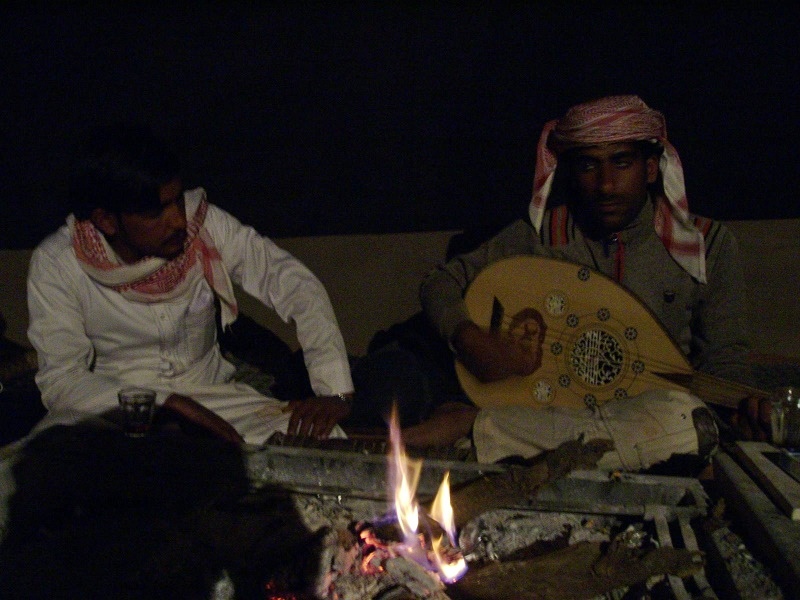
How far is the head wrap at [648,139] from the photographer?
3.76m

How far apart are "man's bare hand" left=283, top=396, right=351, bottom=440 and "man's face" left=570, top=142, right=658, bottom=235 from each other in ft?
4.49

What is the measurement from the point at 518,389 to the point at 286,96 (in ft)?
8.32

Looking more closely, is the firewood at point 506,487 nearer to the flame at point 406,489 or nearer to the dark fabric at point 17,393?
the flame at point 406,489

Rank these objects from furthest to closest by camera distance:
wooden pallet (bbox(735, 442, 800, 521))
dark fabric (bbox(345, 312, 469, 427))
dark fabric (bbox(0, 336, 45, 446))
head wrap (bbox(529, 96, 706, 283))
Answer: dark fabric (bbox(0, 336, 45, 446)) → dark fabric (bbox(345, 312, 469, 427)) → head wrap (bbox(529, 96, 706, 283)) → wooden pallet (bbox(735, 442, 800, 521))

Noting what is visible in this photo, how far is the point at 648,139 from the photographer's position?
12.5ft

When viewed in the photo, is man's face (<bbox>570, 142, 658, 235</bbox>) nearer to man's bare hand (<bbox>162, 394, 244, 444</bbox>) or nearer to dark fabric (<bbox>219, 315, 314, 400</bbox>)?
man's bare hand (<bbox>162, 394, 244, 444</bbox>)

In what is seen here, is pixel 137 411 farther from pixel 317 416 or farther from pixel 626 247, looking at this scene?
pixel 626 247

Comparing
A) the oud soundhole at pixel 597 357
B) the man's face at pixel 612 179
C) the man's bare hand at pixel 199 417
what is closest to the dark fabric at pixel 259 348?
the man's bare hand at pixel 199 417

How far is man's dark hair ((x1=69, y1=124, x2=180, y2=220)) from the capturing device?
3.34 m

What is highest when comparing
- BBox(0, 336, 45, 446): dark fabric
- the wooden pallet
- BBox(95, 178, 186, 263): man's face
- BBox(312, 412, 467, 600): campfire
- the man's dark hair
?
the man's dark hair

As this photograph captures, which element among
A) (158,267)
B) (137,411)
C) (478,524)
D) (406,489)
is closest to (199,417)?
(137,411)

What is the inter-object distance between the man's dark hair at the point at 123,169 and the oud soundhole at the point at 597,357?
1.85m

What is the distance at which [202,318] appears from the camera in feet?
12.6

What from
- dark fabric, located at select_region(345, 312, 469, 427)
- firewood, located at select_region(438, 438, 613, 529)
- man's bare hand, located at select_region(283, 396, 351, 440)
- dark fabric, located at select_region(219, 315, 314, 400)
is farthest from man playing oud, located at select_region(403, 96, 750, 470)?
dark fabric, located at select_region(219, 315, 314, 400)
